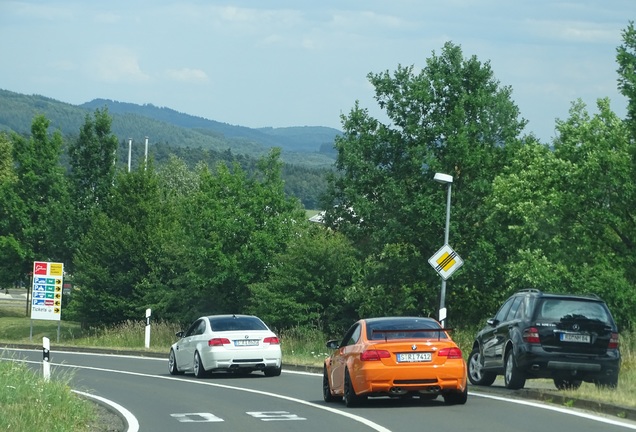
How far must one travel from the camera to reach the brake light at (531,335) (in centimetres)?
1972

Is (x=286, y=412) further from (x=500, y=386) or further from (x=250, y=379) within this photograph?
(x=250, y=379)

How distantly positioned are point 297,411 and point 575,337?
5013mm

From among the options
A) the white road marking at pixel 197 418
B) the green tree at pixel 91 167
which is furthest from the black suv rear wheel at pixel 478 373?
the green tree at pixel 91 167

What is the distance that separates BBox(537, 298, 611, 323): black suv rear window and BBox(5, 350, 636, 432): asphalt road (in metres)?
1.48

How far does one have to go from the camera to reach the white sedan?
86.9 feet

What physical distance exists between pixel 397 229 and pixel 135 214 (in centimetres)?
2029

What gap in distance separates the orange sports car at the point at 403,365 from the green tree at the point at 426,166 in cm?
3445

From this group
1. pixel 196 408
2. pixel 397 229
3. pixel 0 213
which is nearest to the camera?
pixel 196 408

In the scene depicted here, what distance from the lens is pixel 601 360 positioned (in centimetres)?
1964

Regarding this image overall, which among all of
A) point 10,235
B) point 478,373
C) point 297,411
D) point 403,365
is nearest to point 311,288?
point 478,373

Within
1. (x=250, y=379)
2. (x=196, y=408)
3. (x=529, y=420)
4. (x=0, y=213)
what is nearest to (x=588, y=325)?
(x=529, y=420)

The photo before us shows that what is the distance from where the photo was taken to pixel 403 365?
17188 mm

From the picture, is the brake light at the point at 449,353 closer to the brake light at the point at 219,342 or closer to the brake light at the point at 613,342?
the brake light at the point at 613,342

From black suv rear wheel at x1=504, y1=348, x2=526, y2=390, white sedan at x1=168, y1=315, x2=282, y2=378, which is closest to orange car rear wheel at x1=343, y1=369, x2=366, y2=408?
black suv rear wheel at x1=504, y1=348, x2=526, y2=390
